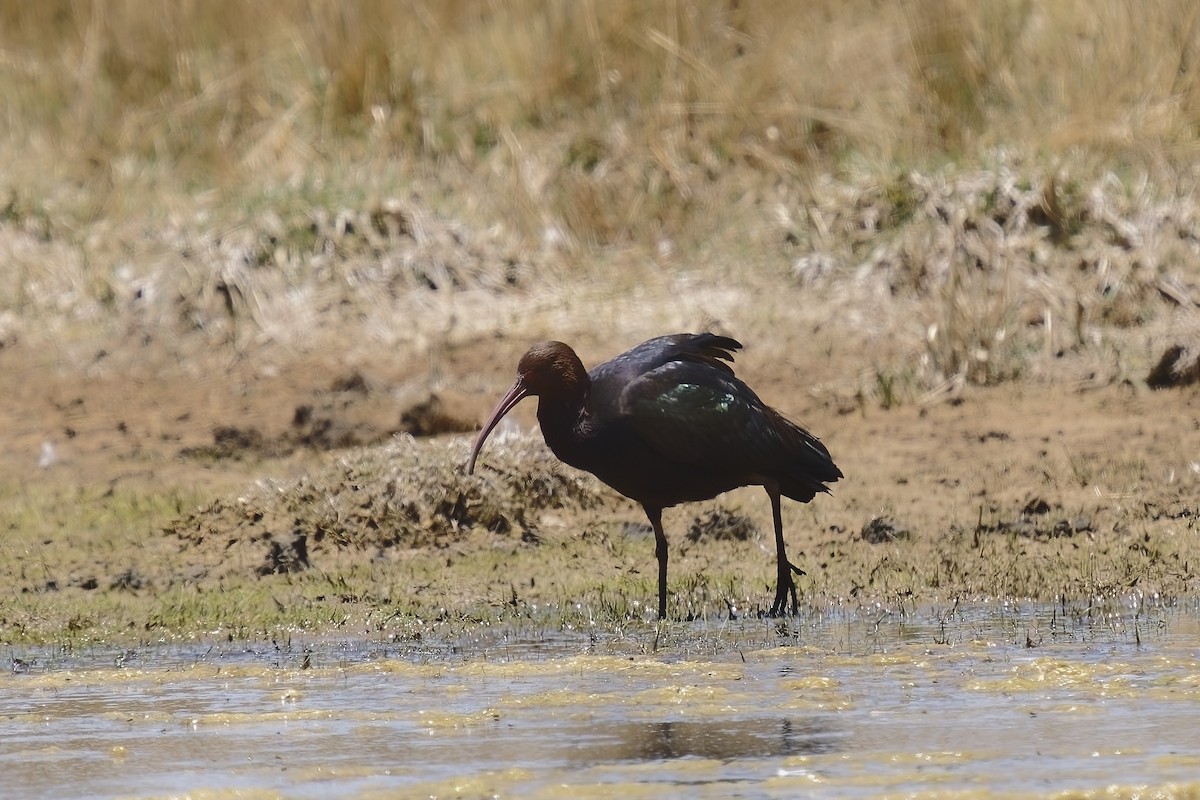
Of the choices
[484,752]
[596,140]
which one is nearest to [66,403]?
[596,140]

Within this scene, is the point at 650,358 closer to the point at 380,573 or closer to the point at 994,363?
the point at 380,573

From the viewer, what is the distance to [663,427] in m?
7.45

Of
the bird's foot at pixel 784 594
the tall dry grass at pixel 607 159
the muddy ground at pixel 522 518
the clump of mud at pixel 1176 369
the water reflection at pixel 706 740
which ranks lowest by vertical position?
the water reflection at pixel 706 740

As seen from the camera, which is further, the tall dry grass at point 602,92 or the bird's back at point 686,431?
the tall dry grass at point 602,92

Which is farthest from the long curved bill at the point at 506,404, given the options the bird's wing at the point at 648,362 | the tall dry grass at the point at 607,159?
the tall dry grass at the point at 607,159

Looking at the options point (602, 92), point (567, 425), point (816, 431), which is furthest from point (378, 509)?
point (602, 92)

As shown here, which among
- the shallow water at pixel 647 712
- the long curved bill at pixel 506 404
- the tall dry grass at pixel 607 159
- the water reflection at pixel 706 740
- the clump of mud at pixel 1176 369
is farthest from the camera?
the tall dry grass at pixel 607 159

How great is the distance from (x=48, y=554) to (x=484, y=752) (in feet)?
13.0

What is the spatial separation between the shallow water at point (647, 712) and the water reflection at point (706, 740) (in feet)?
0.04

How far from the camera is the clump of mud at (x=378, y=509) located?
8758 millimetres

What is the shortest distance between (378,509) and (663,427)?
180cm

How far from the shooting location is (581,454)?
7.46m

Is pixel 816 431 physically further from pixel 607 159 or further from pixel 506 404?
pixel 607 159

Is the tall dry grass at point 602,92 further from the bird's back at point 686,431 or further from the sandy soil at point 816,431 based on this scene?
the bird's back at point 686,431
